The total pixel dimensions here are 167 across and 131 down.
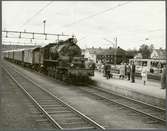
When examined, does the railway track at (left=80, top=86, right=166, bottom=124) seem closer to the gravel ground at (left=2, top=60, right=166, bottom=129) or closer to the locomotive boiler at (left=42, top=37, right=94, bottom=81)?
the gravel ground at (left=2, top=60, right=166, bottom=129)

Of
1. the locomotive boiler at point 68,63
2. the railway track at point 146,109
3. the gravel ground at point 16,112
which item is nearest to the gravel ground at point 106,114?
the railway track at point 146,109

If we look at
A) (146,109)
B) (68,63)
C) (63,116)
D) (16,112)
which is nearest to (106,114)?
(63,116)

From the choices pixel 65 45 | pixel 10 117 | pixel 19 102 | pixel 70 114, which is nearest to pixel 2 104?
pixel 19 102

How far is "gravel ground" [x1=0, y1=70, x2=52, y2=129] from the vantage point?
26.9ft

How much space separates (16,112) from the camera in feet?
32.3

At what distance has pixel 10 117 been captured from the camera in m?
9.05

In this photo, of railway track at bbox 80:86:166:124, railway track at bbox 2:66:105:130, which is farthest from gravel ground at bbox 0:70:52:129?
railway track at bbox 80:86:166:124

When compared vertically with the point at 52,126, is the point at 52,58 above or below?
above

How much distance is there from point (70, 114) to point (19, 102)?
3.11 metres

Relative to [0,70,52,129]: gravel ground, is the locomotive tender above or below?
above

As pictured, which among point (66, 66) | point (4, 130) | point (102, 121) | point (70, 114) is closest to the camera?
point (4, 130)

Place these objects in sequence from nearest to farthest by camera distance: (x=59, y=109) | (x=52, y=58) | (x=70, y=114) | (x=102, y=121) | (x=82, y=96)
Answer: (x=102, y=121)
(x=70, y=114)
(x=59, y=109)
(x=82, y=96)
(x=52, y=58)

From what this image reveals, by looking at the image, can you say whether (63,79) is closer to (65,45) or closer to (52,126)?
(65,45)

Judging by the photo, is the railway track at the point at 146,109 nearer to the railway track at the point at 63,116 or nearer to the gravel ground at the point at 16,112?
the railway track at the point at 63,116
